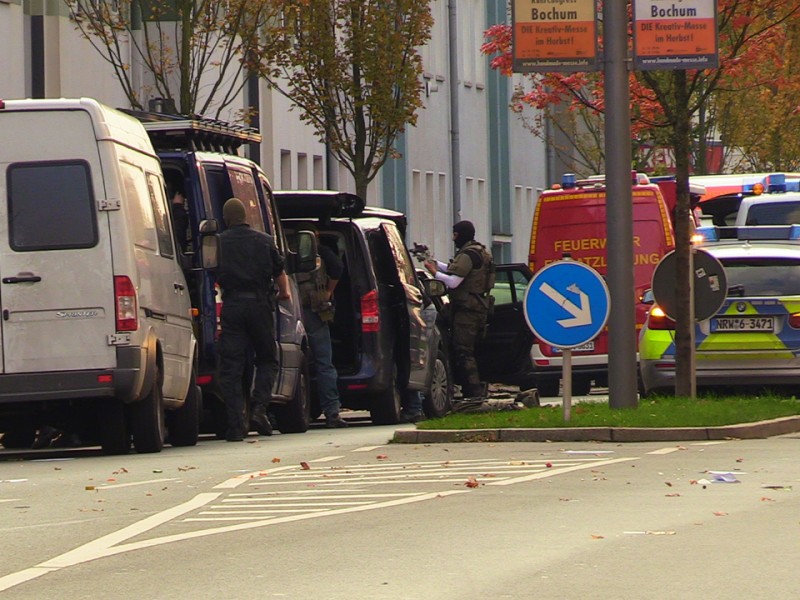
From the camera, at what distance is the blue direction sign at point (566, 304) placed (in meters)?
17.0

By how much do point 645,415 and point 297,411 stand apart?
12.9 feet

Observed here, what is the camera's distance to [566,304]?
17125 millimetres

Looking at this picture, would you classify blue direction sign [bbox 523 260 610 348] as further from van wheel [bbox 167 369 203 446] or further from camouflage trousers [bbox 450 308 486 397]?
camouflage trousers [bbox 450 308 486 397]

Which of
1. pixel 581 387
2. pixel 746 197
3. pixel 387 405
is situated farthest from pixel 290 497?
pixel 746 197

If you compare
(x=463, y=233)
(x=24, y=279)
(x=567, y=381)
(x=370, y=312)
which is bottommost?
(x=567, y=381)

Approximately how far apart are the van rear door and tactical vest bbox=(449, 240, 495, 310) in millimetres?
7727

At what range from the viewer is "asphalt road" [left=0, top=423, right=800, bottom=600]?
852 centimetres

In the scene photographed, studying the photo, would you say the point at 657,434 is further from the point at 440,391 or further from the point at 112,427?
the point at 440,391

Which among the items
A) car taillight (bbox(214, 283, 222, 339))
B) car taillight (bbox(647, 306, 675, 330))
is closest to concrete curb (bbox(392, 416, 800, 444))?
car taillight (bbox(214, 283, 222, 339))

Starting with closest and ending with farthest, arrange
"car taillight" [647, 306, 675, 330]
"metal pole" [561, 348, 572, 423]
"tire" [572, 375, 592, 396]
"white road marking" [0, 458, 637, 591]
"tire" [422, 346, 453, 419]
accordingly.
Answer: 1. "white road marking" [0, 458, 637, 591]
2. "metal pole" [561, 348, 572, 423]
3. "car taillight" [647, 306, 675, 330]
4. "tire" [422, 346, 453, 419]
5. "tire" [572, 375, 592, 396]

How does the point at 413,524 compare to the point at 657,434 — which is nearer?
the point at 413,524

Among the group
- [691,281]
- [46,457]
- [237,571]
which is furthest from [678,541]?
[691,281]

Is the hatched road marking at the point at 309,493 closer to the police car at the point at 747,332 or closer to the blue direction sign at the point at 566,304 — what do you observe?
the blue direction sign at the point at 566,304

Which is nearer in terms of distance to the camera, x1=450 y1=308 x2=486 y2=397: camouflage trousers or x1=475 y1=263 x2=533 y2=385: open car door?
Answer: x1=450 y1=308 x2=486 y2=397: camouflage trousers
